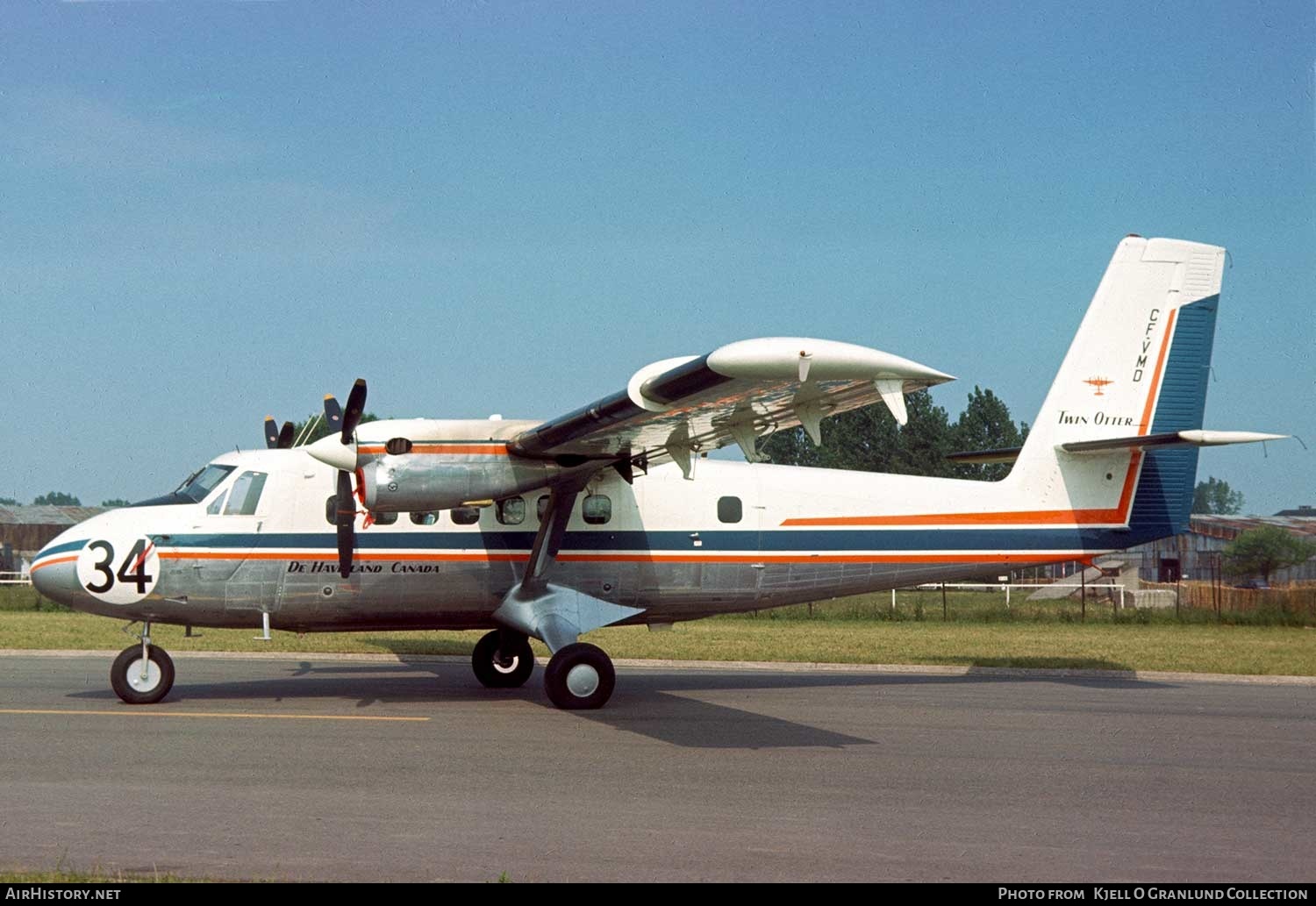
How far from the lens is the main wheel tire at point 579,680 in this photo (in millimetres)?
14969

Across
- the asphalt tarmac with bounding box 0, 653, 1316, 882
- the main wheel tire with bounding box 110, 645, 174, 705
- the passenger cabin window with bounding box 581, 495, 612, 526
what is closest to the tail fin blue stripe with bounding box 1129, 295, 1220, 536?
the asphalt tarmac with bounding box 0, 653, 1316, 882

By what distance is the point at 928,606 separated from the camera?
37.7m

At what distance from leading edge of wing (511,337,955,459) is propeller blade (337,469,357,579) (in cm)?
218

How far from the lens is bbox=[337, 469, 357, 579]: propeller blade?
1509 centimetres

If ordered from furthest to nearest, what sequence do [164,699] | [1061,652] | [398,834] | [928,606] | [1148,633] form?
[928,606] → [1148,633] → [1061,652] → [164,699] → [398,834]

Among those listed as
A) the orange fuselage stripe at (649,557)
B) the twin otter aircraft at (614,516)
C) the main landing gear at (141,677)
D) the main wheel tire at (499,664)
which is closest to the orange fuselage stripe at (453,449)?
the twin otter aircraft at (614,516)

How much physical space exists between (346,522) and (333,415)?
132cm

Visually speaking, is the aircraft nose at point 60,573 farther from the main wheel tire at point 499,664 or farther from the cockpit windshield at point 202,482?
the main wheel tire at point 499,664

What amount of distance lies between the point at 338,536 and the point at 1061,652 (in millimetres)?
14134

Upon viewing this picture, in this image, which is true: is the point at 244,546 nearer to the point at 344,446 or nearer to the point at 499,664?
the point at 344,446

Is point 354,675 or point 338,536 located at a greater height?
point 338,536

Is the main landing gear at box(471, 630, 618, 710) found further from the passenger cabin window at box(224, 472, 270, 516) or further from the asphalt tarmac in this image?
the passenger cabin window at box(224, 472, 270, 516)

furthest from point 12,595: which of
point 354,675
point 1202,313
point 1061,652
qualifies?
point 1202,313
